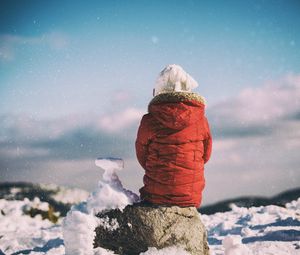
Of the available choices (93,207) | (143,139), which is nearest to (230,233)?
(93,207)

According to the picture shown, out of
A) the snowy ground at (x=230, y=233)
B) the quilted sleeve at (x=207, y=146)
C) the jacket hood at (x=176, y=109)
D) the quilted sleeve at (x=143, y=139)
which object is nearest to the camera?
the jacket hood at (x=176, y=109)

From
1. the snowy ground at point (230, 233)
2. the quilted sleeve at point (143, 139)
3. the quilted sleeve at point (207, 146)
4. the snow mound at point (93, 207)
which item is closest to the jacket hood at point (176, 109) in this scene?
the quilted sleeve at point (143, 139)

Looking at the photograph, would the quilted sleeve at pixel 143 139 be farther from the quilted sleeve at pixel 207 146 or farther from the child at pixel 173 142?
the quilted sleeve at pixel 207 146

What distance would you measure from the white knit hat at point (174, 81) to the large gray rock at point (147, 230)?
1.44 metres

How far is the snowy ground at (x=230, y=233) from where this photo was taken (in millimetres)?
5434

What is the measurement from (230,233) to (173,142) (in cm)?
417

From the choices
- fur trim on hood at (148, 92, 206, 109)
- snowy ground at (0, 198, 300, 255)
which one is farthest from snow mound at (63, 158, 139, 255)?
fur trim on hood at (148, 92, 206, 109)

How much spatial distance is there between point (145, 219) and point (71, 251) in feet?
3.10

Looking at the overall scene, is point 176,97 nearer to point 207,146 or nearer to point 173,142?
point 173,142

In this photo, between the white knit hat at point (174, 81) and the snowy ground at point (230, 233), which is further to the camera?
the snowy ground at point (230, 233)

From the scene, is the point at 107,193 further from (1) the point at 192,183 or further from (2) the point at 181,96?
(2) the point at 181,96

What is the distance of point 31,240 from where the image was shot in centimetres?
714

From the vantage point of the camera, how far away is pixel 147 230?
401cm

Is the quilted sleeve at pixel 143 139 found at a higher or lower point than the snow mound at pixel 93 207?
higher
